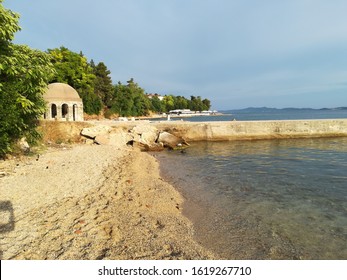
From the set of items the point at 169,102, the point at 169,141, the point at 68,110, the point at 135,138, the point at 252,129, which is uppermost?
the point at 169,102

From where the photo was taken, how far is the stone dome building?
36000 mm

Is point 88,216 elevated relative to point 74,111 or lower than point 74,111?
lower

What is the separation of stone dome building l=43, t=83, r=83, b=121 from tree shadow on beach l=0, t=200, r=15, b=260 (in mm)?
30094

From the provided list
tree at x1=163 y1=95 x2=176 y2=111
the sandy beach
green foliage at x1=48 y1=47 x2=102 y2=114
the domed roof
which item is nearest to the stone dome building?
the domed roof

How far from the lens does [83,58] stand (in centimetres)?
6888

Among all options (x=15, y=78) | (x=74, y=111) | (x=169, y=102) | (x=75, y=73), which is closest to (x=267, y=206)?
(x=15, y=78)

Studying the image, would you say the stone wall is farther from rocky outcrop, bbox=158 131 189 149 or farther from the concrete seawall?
rocky outcrop, bbox=158 131 189 149

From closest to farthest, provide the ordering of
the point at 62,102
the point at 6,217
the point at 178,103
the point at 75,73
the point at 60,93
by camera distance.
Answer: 1. the point at 6,217
2. the point at 62,102
3. the point at 60,93
4. the point at 75,73
5. the point at 178,103

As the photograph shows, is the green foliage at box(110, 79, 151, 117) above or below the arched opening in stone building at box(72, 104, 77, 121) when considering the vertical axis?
above

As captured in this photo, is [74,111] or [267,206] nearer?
[267,206]

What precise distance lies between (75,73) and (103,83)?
681 inches

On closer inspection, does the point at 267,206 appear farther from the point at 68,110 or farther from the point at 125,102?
the point at 125,102

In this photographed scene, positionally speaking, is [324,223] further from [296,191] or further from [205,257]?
[205,257]

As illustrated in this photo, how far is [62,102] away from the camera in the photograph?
120ft
